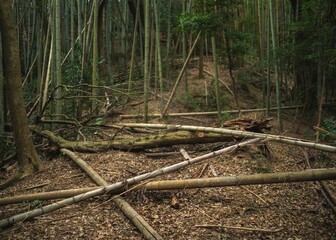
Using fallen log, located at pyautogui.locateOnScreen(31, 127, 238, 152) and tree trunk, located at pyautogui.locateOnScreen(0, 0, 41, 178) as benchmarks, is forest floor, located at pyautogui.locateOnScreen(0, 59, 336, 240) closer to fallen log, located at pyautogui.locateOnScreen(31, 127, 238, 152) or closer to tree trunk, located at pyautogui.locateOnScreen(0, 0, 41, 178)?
fallen log, located at pyautogui.locateOnScreen(31, 127, 238, 152)

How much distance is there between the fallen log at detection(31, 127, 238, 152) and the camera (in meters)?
4.43

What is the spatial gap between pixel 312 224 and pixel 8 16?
158 inches

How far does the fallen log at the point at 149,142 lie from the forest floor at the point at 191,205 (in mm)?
102

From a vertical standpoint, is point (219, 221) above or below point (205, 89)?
below

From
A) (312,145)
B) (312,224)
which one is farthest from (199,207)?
(312,145)

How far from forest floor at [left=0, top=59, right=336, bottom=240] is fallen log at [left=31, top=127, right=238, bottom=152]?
0.10 metres

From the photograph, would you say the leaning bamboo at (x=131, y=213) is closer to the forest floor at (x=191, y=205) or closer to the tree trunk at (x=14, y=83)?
the forest floor at (x=191, y=205)

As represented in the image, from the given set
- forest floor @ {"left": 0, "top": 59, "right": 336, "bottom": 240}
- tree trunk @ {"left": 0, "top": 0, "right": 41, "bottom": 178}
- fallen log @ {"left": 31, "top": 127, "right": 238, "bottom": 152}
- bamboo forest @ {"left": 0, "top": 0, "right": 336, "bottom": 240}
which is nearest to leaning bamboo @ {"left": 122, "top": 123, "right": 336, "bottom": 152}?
bamboo forest @ {"left": 0, "top": 0, "right": 336, "bottom": 240}

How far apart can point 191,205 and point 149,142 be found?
65.6 inches

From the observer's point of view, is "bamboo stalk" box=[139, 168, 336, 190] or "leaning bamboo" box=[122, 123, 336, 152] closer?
"bamboo stalk" box=[139, 168, 336, 190]

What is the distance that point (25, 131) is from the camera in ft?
12.6

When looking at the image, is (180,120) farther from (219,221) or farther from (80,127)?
(219,221)

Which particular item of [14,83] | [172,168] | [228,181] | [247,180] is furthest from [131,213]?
[14,83]

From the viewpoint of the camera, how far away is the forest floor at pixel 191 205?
2.69 metres
